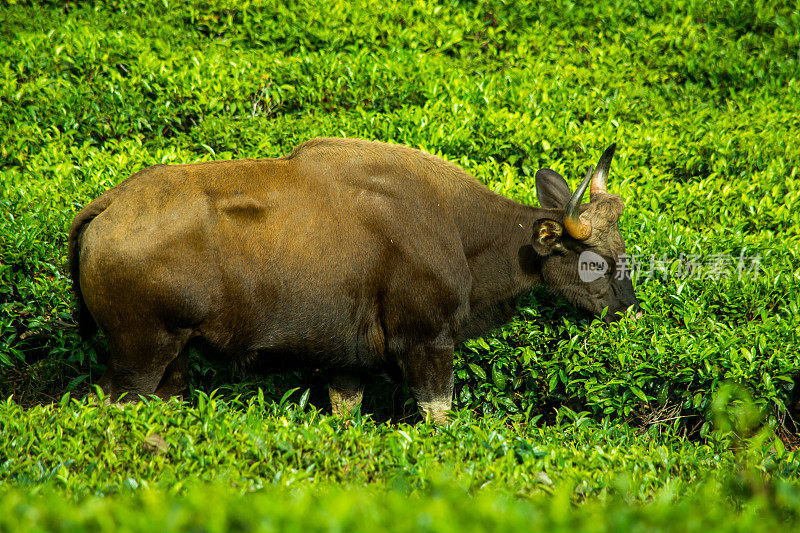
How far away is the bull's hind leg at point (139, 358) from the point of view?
17.0 ft

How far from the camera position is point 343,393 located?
6438mm

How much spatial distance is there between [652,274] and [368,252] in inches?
107

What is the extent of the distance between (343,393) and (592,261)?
2370mm

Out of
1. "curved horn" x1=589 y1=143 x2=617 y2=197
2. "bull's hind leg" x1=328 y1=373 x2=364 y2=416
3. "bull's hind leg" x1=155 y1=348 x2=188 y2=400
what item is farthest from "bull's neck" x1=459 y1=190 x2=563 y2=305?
"bull's hind leg" x1=155 y1=348 x2=188 y2=400

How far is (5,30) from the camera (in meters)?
10.3

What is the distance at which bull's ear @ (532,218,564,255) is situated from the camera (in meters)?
6.06

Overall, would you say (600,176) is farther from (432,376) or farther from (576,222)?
(432,376)

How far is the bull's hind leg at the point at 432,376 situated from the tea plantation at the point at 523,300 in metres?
0.33

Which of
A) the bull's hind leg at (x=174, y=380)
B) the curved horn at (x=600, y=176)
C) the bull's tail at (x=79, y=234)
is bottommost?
the bull's hind leg at (x=174, y=380)

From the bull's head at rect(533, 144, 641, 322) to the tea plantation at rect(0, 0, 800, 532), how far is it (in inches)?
9.1

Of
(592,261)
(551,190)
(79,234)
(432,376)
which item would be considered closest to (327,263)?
(432,376)

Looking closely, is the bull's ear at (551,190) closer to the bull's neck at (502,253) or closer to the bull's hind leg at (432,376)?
the bull's neck at (502,253)

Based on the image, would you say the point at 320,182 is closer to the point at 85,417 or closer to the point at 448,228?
the point at 448,228

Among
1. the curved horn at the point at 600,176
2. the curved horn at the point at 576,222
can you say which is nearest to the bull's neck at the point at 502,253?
the curved horn at the point at 576,222
